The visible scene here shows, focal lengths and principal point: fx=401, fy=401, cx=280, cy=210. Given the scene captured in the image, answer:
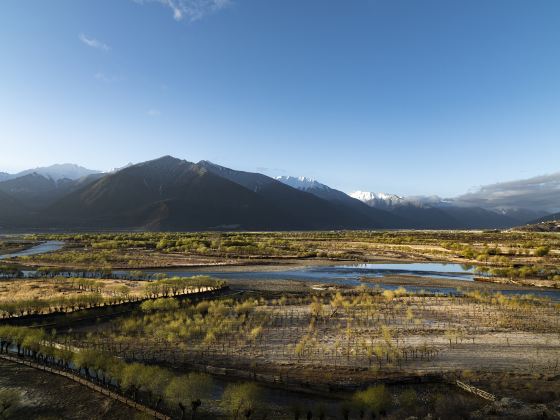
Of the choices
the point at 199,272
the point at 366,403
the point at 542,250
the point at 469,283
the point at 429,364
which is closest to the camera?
the point at 366,403

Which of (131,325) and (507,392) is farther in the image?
(131,325)

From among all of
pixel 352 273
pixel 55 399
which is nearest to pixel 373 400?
pixel 55 399

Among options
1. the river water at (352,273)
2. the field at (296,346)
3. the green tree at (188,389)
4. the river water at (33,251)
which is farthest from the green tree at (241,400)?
the river water at (33,251)

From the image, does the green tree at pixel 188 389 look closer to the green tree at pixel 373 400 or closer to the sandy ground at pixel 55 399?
the sandy ground at pixel 55 399

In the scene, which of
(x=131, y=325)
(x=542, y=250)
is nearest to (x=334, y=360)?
(x=131, y=325)

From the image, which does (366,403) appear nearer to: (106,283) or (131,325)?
(131,325)
